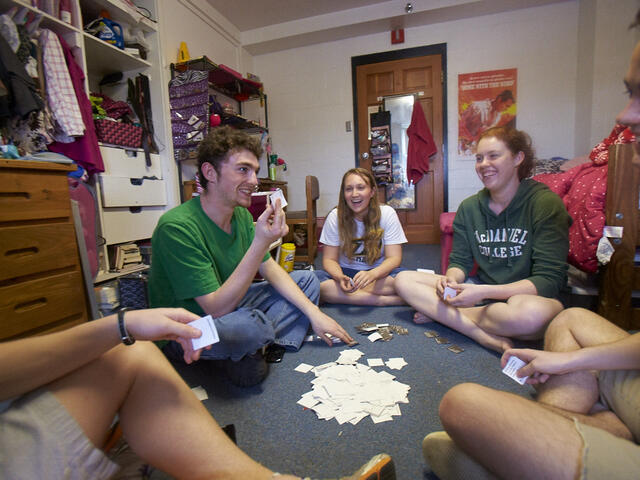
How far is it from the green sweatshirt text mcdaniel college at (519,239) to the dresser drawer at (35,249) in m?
1.97

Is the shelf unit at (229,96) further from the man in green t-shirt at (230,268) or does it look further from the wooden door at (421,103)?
the man in green t-shirt at (230,268)

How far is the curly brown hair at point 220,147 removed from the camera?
4.83 feet

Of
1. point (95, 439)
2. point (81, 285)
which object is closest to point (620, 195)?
point (95, 439)

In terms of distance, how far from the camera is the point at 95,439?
638mm

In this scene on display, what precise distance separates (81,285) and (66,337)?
1.30 metres

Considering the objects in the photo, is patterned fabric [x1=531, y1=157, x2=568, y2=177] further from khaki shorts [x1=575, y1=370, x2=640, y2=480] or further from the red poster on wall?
khaki shorts [x1=575, y1=370, x2=640, y2=480]

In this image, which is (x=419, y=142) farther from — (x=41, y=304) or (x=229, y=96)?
(x=41, y=304)

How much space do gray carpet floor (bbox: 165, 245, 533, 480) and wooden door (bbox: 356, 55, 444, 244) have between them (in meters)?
2.85

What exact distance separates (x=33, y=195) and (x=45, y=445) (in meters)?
1.42

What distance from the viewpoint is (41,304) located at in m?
1.53

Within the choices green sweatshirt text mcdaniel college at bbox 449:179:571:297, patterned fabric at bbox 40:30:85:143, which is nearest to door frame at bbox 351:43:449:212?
green sweatshirt text mcdaniel college at bbox 449:179:571:297

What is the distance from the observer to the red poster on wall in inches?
160

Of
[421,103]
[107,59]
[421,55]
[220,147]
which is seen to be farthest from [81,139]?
[421,55]

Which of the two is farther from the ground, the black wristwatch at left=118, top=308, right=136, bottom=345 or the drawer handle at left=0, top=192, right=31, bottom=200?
the drawer handle at left=0, top=192, right=31, bottom=200
